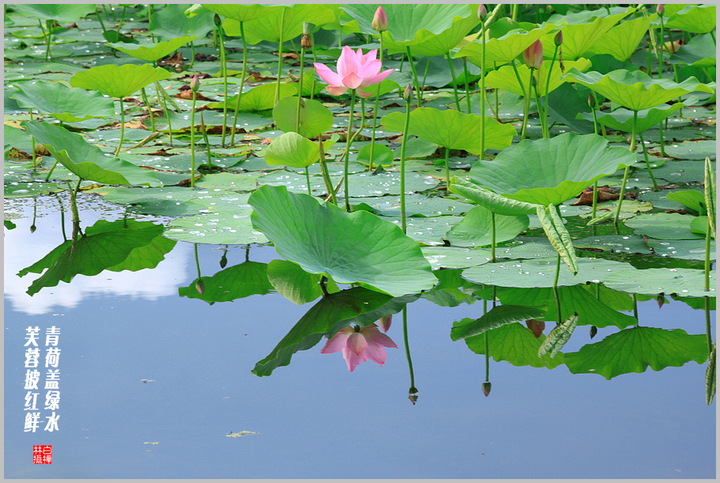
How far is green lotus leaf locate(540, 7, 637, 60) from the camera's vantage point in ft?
7.09

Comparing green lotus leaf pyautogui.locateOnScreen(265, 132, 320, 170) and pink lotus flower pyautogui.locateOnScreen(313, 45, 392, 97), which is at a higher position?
pink lotus flower pyautogui.locateOnScreen(313, 45, 392, 97)

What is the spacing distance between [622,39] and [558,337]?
6.45 feet

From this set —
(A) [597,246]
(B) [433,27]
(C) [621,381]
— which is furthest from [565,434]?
(B) [433,27]

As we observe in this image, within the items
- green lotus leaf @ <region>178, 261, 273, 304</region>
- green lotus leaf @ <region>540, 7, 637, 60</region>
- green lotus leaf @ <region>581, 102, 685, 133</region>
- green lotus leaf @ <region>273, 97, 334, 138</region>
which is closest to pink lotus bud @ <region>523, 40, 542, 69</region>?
green lotus leaf @ <region>540, 7, 637, 60</region>

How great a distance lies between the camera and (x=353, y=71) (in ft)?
5.41

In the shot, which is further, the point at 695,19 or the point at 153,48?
the point at 695,19

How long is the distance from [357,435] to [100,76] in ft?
6.24

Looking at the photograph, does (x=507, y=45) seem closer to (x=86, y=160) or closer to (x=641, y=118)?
(x=641, y=118)

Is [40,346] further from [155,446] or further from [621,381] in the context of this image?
[621,381]

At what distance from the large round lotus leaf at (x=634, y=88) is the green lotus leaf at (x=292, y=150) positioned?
77 cm

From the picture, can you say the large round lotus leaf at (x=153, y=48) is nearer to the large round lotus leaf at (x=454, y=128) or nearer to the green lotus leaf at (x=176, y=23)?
the large round lotus leaf at (x=454, y=128)

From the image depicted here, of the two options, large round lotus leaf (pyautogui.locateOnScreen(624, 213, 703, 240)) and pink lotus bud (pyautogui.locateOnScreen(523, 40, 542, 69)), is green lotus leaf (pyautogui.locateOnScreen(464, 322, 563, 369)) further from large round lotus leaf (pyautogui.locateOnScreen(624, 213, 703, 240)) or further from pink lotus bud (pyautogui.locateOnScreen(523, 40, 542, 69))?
pink lotus bud (pyautogui.locateOnScreen(523, 40, 542, 69))

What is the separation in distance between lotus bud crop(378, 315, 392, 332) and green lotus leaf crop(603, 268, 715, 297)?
54cm

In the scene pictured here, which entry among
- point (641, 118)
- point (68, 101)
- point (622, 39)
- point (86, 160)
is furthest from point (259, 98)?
point (641, 118)
